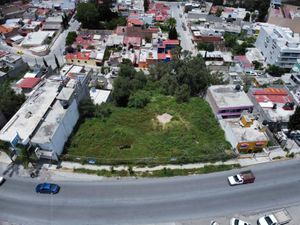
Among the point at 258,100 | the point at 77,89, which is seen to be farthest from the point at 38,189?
the point at 258,100

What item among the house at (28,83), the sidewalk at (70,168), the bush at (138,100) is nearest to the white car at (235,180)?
the sidewalk at (70,168)

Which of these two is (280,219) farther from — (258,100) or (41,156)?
(41,156)

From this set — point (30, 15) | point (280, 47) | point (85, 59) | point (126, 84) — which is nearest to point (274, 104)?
point (280, 47)

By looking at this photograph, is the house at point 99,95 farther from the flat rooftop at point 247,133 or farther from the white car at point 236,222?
the white car at point 236,222

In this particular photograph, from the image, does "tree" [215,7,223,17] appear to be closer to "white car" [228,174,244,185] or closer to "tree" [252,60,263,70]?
"tree" [252,60,263,70]

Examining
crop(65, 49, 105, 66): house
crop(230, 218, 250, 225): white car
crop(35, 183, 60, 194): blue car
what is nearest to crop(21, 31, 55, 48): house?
crop(65, 49, 105, 66): house

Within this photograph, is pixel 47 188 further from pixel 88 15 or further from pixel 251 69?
pixel 88 15
